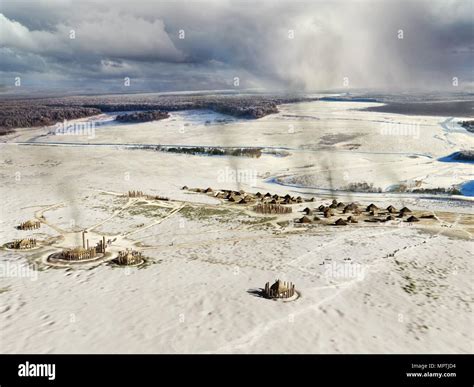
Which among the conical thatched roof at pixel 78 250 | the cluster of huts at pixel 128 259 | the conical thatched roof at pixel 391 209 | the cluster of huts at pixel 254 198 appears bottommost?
the cluster of huts at pixel 128 259

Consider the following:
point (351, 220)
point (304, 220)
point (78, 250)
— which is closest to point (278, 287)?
point (78, 250)

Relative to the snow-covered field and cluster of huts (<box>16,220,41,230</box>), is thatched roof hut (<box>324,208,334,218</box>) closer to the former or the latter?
the snow-covered field

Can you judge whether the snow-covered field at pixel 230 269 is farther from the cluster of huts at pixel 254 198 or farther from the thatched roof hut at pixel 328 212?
the thatched roof hut at pixel 328 212

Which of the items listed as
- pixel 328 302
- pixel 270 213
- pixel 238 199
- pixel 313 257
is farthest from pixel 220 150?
pixel 328 302

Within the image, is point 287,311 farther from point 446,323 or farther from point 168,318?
point 446,323

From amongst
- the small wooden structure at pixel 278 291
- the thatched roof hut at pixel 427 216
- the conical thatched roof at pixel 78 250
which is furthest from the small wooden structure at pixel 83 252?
the thatched roof hut at pixel 427 216

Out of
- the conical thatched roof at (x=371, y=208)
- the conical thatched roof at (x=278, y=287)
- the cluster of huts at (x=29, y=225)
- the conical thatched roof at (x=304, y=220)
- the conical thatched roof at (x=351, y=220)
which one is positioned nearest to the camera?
the conical thatched roof at (x=278, y=287)

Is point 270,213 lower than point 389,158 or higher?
lower
